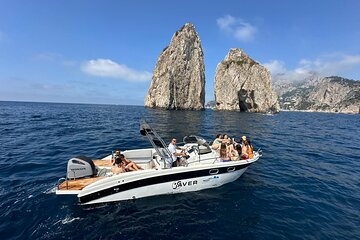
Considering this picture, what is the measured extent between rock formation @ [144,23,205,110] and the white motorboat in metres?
78.0

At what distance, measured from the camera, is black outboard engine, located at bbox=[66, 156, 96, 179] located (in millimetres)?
9501

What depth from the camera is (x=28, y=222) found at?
7855 mm

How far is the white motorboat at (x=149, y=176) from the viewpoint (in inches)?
356

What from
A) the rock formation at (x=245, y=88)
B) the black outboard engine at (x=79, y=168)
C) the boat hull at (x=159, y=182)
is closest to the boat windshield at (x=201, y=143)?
the boat hull at (x=159, y=182)

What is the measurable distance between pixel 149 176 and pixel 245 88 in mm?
95966

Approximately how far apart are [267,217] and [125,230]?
5.51m

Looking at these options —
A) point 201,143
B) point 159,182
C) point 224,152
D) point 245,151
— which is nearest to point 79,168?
point 159,182

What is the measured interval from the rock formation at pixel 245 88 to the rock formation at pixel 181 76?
35.0ft

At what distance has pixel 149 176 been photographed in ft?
31.7

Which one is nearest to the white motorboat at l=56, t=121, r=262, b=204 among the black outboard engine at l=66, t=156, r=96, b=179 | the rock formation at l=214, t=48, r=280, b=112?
the black outboard engine at l=66, t=156, r=96, b=179

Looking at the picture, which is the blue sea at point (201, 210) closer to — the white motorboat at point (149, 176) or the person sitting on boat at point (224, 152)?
the white motorboat at point (149, 176)

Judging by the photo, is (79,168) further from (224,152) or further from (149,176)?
(224,152)

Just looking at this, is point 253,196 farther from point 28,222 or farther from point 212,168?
point 28,222

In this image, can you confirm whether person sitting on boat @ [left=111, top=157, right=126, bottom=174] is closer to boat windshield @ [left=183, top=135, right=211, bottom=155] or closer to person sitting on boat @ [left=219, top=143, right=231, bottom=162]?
boat windshield @ [left=183, top=135, right=211, bottom=155]
